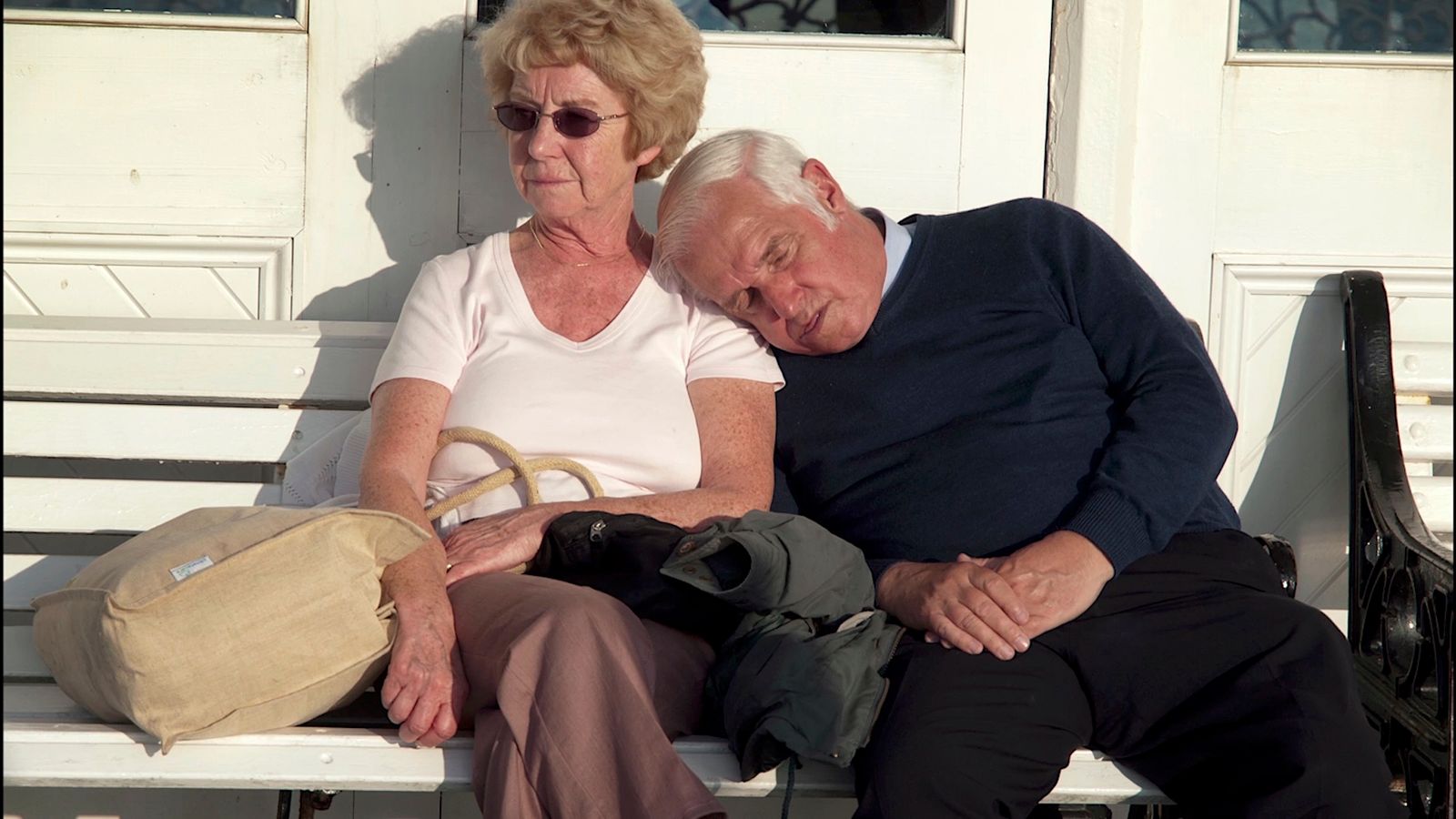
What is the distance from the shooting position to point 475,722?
77.8 inches

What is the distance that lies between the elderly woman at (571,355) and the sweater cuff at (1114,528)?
57 centimetres

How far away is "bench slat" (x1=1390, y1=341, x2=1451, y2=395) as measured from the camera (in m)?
2.87

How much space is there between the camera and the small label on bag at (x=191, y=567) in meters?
1.86

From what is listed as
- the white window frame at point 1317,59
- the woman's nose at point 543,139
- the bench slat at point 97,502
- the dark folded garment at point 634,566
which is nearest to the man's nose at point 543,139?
the woman's nose at point 543,139

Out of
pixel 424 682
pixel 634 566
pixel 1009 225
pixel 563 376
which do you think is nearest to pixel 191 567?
pixel 424 682

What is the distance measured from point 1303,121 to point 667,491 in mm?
1666

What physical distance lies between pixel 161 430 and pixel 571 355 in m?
0.86

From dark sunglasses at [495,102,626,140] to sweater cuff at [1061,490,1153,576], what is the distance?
1117 millimetres

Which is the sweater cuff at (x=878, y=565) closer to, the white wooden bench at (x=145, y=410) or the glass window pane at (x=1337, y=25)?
the white wooden bench at (x=145, y=410)

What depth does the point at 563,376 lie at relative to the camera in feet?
8.04

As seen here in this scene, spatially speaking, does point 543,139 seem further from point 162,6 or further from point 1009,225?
point 162,6

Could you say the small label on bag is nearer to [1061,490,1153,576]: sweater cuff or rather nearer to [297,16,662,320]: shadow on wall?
[297,16,662,320]: shadow on wall

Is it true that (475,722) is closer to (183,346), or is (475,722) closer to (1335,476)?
(183,346)

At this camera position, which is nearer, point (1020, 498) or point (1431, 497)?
point (1020, 498)
